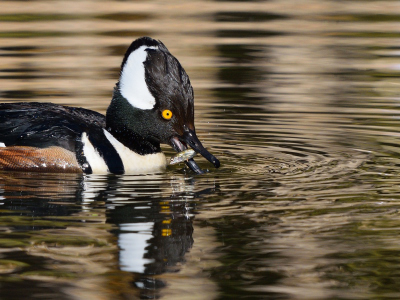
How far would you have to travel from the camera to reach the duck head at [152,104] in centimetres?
809

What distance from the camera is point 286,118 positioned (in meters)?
11.2

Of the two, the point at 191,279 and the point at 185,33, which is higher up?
the point at 185,33

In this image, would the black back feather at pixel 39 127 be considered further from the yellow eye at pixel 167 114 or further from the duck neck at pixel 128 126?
the yellow eye at pixel 167 114

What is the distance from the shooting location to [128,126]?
857 centimetres

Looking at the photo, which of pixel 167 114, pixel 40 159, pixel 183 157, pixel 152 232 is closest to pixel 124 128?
pixel 167 114

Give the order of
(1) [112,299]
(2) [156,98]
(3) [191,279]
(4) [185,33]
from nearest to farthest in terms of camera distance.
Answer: (1) [112,299]
(3) [191,279]
(2) [156,98]
(4) [185,33]

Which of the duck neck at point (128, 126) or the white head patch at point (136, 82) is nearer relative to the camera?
the white head patch at point (136, 82)

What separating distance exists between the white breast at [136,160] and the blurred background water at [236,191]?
20 cm

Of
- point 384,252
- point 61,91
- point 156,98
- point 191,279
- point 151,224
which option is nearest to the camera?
point 191,279

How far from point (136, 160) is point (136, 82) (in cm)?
80

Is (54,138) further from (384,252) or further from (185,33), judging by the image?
(185,33)

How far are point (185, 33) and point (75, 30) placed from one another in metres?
2.21

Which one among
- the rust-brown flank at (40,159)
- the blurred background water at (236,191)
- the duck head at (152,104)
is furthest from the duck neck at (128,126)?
the rust-brown flank at (40,159)

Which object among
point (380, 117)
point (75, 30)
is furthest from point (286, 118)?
point (75, 30)
